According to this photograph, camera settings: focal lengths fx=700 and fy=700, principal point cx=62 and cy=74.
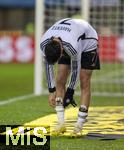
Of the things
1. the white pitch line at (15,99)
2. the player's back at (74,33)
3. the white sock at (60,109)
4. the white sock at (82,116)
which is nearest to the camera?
the player's back at (74,33)

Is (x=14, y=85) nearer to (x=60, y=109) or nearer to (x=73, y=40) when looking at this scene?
(x=60, y=109)

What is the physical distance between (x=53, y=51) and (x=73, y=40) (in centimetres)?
39

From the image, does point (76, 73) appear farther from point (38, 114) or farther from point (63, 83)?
point (38, 114)

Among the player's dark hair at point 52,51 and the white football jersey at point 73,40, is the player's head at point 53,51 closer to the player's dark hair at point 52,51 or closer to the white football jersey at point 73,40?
the player's dark hair at point 52,51

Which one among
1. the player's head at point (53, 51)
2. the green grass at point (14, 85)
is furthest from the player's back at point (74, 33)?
the green grass at point (14, 85)

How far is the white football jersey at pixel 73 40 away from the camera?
8.08m

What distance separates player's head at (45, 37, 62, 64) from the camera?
7.83 metres

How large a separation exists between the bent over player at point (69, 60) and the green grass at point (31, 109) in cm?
48

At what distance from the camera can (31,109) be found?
11531 mm

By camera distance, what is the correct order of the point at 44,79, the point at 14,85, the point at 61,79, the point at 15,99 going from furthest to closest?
the point at 14,85 < the point at 44,79 < the point at 15,99 < the point at 61,79

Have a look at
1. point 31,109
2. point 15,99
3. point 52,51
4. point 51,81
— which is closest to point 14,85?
point 15,99

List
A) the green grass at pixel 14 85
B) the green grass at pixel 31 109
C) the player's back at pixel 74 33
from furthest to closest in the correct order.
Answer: the green grass at pixel 14 85 < the player's back at pixel 74 33 < the green grass at pixel 31 109

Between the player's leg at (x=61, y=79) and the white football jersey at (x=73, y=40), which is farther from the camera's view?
the player's leg at (x=61, y=79)

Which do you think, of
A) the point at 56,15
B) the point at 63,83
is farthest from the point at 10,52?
the point at 63,83
